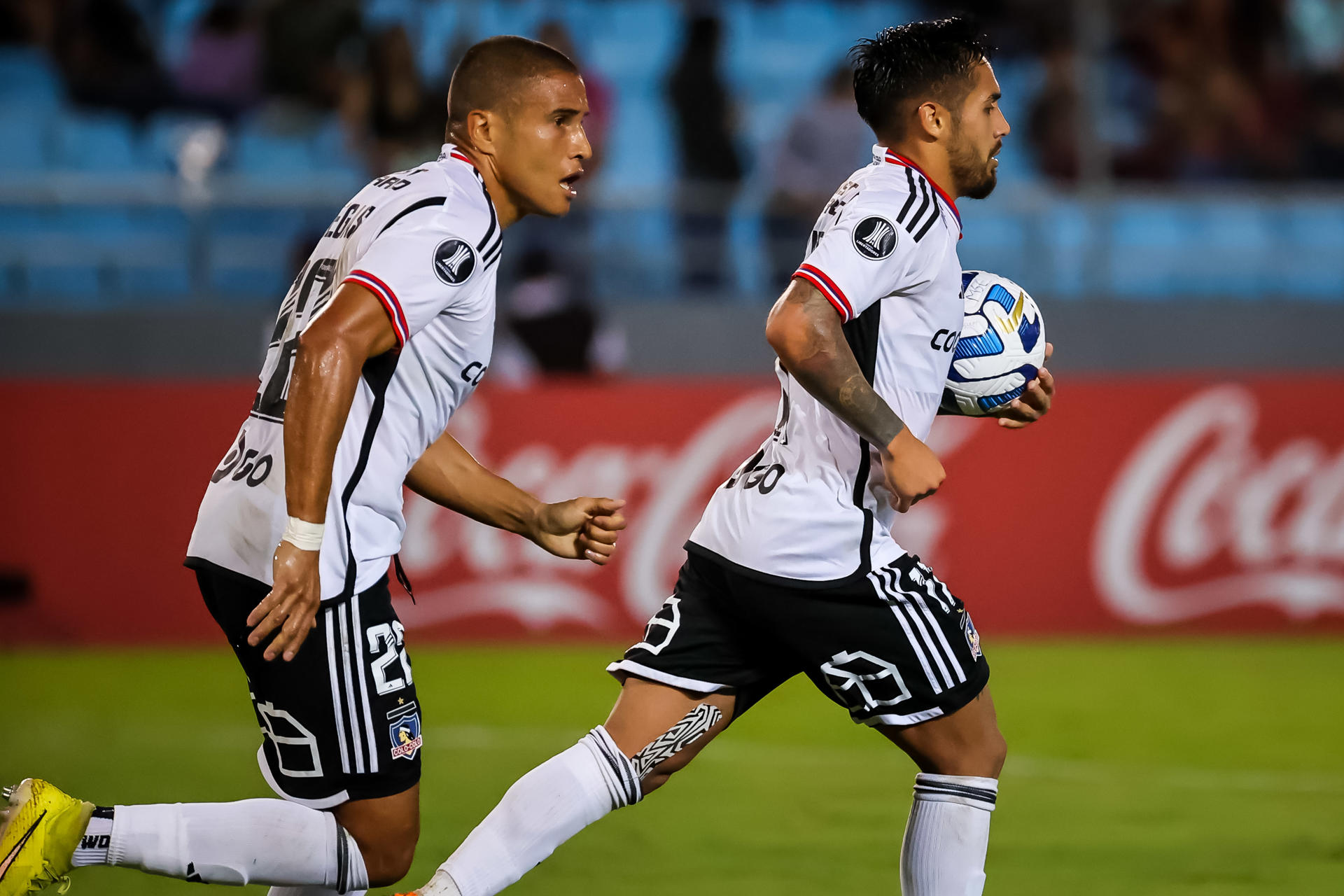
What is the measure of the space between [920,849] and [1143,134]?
976 cm

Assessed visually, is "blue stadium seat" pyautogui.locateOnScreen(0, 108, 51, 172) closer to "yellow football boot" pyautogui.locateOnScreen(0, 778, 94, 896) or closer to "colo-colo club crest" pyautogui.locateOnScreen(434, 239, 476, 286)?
"yellow football boot" pyautogui.locateOnScreen(0, 778, 94, 896)

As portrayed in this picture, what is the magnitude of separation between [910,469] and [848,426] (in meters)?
0.25

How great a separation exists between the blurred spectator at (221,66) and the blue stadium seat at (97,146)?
0.53 m

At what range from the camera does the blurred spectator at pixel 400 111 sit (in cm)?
1138

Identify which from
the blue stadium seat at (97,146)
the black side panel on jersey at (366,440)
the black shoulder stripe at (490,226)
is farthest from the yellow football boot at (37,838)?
the blue stadium seat at (97,146)

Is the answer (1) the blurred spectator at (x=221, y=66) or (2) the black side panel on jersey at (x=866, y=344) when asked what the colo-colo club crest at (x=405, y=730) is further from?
(1) the blurred spectator at (x=221, y=66)

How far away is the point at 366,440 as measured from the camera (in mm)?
3639

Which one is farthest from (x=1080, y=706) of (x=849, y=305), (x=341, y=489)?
(x=341, y=489)

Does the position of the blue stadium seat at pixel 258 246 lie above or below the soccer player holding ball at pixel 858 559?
above

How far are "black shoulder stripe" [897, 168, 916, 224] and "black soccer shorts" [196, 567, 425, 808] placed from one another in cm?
147

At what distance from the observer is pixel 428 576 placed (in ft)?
32.4

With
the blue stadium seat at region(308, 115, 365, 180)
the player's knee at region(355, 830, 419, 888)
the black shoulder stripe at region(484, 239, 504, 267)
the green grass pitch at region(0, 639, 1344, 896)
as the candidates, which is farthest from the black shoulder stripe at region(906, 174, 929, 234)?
the blue stadium seat at region(308, 115, 365, 180)

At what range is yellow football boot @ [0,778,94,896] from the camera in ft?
11.7

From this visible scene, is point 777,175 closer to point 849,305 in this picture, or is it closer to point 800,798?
point 800,798
